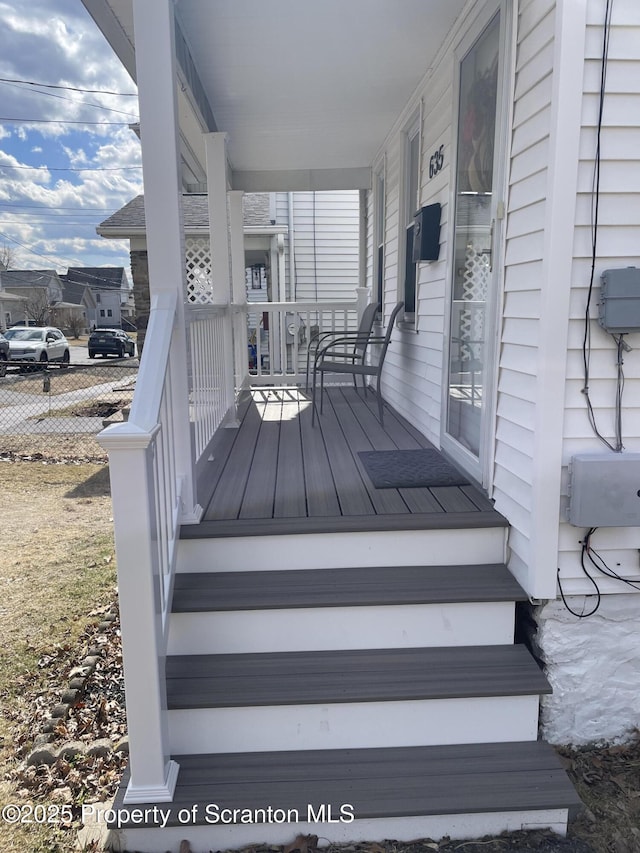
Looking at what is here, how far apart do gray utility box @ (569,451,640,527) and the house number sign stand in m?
2.27

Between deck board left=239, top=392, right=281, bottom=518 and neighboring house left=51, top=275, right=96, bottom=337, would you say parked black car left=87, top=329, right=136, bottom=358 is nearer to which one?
neighboring house left=51, top=275, right=96, bottom=337

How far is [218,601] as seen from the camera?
214 cm

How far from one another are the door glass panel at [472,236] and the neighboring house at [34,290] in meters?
38.3

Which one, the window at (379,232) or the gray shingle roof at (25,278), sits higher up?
the gray shingle roof at (25,278)

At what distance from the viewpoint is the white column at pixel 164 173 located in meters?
2.14

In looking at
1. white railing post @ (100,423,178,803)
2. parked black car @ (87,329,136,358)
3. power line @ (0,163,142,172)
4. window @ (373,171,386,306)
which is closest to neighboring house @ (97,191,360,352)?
window @ (373,171,386,306)

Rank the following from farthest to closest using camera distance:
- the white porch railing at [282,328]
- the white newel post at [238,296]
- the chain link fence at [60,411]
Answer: the chain link fence at [60,411] → the white porch railing at [282,328] → the white newel post at [238,296]

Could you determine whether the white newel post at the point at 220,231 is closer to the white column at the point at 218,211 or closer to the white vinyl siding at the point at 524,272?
the white column at the point at 218,211

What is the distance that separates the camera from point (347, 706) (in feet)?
6.47

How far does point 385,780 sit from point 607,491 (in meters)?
1.22

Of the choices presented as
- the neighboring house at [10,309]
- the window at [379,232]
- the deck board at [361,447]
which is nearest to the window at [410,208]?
the deck board at [361,447]

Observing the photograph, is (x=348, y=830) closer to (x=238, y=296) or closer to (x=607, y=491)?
(x=607, y=491)

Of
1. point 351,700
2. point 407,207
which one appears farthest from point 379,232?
point 351,700

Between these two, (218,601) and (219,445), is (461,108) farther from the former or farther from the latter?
(218,601)
